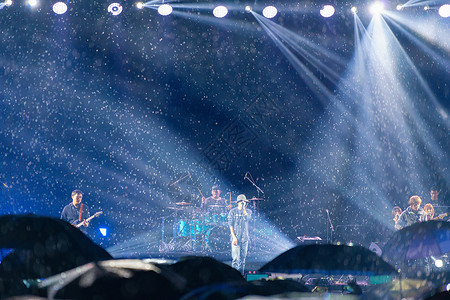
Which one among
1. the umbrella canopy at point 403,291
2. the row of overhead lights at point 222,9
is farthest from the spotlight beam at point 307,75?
the umbrella canopy at point 403,291

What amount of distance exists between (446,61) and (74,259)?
1419 cm

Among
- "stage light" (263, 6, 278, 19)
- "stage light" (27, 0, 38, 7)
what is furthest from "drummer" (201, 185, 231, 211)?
"stage light" (27, 0, 38, 7)

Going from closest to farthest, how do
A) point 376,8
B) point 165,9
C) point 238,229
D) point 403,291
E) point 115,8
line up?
point 403,291, point 238,229, point 115,8, point 165,9, point 376,8

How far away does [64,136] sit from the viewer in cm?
1552

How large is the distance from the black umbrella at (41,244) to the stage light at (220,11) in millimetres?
11184

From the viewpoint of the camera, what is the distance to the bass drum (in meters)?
15.2

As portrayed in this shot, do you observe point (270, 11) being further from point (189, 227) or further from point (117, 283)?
point (117, 283)

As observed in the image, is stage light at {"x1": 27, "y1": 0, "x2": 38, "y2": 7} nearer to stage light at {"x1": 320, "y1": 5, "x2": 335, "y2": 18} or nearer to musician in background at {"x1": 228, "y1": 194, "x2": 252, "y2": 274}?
musician in background at {"x1": 228, "y1": 194, "x2": 252, "y2": 274}

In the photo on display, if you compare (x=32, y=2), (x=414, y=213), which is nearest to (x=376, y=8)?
(x=414, y=213)

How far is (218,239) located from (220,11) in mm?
6042

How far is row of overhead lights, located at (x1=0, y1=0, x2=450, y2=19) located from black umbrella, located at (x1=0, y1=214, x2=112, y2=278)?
10.7 metres

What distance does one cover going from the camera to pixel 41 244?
4.05 meters

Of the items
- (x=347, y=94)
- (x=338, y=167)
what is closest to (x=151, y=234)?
(x=338, y=167)

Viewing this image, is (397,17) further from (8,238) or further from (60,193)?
(8,238)
